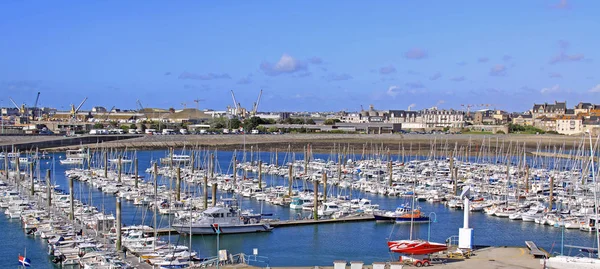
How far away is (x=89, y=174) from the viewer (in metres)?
54.2

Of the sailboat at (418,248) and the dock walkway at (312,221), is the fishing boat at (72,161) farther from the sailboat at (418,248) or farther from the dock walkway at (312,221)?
the sailboat at (418,248)

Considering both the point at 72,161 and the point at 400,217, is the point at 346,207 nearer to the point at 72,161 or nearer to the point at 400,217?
the point at 400,217

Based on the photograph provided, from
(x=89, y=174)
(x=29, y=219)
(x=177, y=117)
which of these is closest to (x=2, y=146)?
(x=89, y=174)

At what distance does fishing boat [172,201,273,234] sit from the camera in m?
31.2

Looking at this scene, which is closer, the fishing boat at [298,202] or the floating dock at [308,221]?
the floating dock at [308,221]

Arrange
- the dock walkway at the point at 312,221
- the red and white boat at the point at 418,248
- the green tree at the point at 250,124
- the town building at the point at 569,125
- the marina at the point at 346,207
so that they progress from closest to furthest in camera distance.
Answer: the red and white boat at the point at 418,248 → the marina at the point at 346,207 → the dock walkway at the point at 312,221 → the town building at the point at 569,125 → the green tree at the point at 250,124

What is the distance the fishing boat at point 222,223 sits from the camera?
31156 millimetres

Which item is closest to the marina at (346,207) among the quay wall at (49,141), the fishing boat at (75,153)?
the fishing boat at (75,153)

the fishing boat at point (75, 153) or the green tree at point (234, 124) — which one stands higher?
the green tree at point (234, 124)

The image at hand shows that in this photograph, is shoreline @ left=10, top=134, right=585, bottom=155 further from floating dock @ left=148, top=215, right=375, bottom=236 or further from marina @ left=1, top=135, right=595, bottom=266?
floating dock @ left=148, top=215, right=375, bottom=236

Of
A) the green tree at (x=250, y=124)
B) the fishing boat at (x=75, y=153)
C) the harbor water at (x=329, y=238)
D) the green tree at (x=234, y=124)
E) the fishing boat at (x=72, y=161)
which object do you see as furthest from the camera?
the green tree at (x=234, y=124)

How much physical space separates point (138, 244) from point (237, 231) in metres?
5.77

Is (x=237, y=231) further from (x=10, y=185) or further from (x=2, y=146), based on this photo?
(x=2, y=146)

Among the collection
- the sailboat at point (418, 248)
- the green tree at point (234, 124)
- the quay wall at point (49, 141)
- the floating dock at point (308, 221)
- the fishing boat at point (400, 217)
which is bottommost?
the floating dock at point (308, 221)
